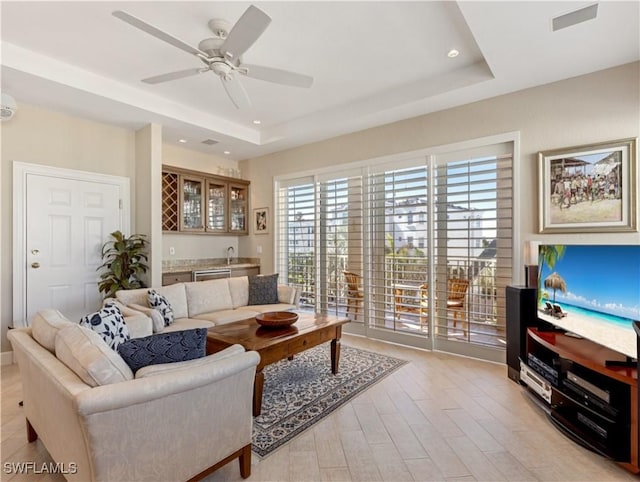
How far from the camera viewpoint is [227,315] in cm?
374

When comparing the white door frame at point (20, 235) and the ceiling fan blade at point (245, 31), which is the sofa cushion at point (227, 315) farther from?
the ceiling fan blade at point (245, 31)

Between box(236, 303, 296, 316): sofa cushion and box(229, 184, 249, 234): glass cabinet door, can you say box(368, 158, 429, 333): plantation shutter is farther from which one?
box(229, 184, 249, 234): glass cabinet door

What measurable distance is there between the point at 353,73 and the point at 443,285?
2507mm

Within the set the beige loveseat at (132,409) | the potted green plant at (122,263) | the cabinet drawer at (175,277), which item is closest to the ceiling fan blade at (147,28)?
the beige loveseat at (132,409)

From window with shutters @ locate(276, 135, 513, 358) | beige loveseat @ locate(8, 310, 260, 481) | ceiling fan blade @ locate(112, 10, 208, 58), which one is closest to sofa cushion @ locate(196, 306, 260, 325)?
window with shutters @ locate(276, 135, 513, 358)

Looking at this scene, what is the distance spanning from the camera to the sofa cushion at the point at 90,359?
1.37 m

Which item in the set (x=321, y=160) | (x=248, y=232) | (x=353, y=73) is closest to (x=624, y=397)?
(x=353, y=73)

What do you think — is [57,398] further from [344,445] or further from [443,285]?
[443,285]

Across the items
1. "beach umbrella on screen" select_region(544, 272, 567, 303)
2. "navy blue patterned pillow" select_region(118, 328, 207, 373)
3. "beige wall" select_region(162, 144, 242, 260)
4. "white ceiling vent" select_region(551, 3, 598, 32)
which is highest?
"white ceiling vent" select_region(551, 3, 598, 32)

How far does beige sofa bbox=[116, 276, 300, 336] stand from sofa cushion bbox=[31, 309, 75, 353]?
0.77 metres

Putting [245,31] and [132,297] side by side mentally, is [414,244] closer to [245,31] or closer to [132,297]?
[245,31]

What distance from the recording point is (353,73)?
11.3ft

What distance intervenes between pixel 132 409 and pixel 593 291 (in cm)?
285

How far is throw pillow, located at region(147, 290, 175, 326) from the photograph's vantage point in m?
3.31
